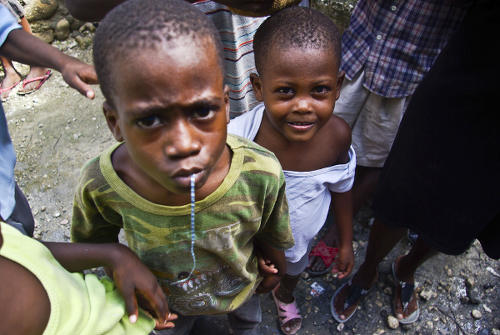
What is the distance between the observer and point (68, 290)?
3.13 feet

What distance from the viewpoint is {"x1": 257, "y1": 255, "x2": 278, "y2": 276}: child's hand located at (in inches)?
58.2

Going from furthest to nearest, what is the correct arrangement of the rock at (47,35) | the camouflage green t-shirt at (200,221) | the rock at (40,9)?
1. the rock at (47,35)
2. the rock at (40,9)
3. the camouflage green t-shirt at (200,221)

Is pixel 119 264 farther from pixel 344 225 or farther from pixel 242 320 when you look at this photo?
pixel 344 225

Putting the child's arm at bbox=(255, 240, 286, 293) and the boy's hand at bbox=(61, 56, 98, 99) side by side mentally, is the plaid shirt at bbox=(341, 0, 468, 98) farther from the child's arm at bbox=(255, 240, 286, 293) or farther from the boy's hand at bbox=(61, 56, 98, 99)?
the boy's hand at bbox=(61, 56, 98, 99)

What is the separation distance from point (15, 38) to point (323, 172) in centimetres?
148

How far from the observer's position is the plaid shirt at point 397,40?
1.67 m

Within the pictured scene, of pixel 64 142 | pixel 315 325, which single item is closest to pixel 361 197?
pixel 315 325

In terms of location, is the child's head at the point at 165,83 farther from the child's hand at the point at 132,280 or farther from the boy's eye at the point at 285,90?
the boy's eye at the point at 285,90

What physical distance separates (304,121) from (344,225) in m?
0.65

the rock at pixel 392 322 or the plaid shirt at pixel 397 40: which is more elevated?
the plaid shirt at pixel 397 40

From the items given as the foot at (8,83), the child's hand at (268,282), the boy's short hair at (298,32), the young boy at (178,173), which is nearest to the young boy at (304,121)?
the boy's short hair at (298,32)

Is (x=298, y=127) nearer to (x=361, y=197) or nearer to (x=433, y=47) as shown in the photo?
(x=433, y=47)

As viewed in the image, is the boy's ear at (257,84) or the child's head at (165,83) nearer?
the child's head at (165,83)

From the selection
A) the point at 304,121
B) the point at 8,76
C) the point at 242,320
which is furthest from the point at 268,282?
the point at 8,76
